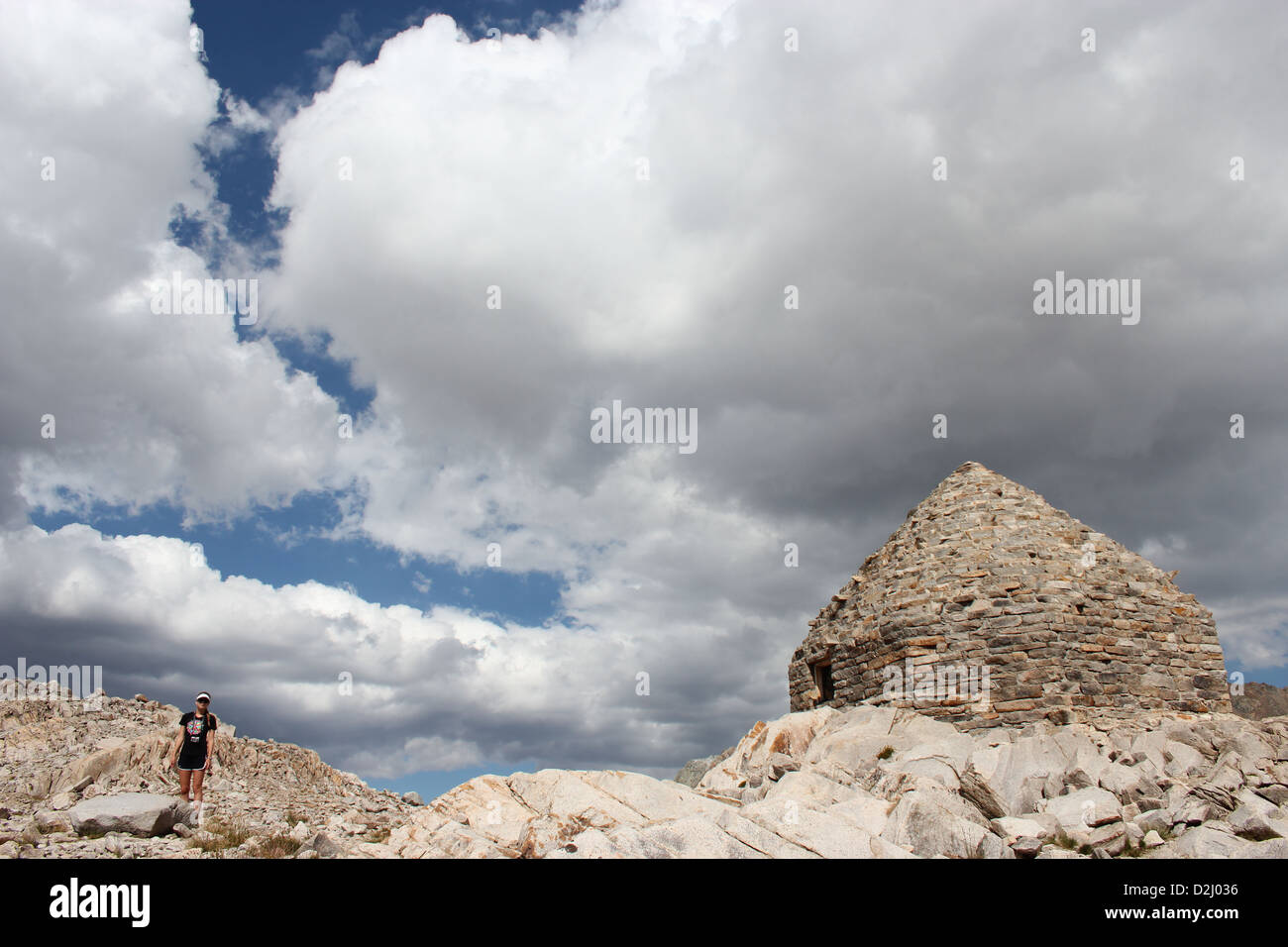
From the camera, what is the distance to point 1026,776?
1371cm

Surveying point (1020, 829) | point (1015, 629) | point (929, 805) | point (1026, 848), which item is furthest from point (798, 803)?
point (1015, 629)

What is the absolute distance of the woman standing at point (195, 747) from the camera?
1335 cm

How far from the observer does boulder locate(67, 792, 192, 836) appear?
35.4 feet

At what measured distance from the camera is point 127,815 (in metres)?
11.0

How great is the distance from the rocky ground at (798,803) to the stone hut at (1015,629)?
3.38ft

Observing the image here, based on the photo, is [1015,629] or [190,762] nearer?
[190,762]

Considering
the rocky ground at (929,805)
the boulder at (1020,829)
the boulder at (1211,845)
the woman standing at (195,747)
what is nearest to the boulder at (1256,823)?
the rocky ground at (929,805)

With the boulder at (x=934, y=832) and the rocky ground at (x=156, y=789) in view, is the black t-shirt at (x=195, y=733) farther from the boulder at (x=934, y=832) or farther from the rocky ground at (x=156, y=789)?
the boulder at (x=934, y=832)

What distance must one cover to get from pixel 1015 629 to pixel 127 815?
18316 millimetres

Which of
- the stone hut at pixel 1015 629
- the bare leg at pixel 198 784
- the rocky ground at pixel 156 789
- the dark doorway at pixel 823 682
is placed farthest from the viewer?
the dark doorway at pixel 823 682

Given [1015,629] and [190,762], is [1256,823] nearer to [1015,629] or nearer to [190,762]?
[1015,629]
